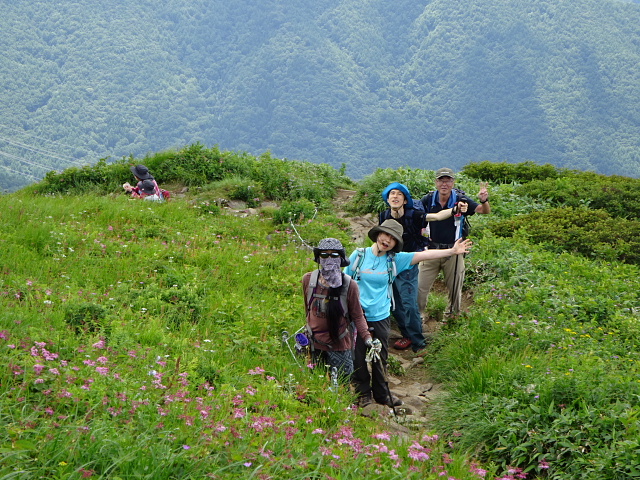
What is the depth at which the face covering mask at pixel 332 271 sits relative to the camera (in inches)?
237

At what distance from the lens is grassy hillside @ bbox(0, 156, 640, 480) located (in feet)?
13.7

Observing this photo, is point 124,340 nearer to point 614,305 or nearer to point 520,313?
point 520,313

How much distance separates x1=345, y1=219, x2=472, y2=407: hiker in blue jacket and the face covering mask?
2.20 ft

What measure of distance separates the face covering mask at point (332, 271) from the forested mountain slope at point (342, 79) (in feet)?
365

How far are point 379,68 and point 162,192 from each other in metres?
151

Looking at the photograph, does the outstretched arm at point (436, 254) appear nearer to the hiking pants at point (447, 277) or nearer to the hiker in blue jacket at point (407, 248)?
the hiker in blue jacket at point (407, 248)

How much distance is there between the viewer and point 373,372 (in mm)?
6797

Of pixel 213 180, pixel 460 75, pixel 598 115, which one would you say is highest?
pixel 460 75

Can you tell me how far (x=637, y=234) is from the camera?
1278cm

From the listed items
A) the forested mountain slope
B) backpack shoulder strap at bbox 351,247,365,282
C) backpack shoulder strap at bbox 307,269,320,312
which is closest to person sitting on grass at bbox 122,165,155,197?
backpack shoulder strap at bbox 351,247,365,282

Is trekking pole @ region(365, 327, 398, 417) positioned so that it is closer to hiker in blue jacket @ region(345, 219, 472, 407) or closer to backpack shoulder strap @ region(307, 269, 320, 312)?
hiker in blue jacket @ region(345, 219, 472, 407)

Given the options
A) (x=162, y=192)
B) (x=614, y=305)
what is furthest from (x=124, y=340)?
(x=162, y=192)

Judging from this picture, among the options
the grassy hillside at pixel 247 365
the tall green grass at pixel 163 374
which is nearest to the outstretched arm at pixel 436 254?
the grassy hillside at pixel 247 365

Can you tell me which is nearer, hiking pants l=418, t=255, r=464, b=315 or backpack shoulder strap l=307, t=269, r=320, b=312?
backpack shoulder strap l=307, t=269, r=320, b=312
